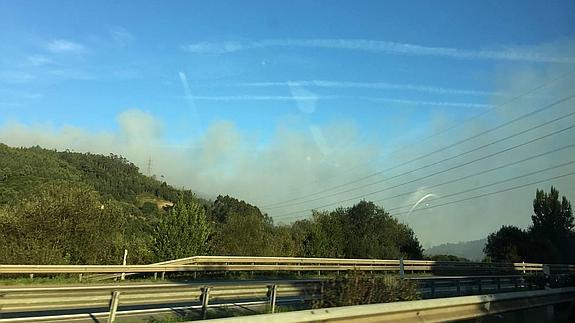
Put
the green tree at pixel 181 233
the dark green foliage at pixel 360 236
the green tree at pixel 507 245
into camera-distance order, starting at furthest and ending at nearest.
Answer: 1. the green tree at pixel 507 245
2. the dark green foliage at pixel 360 236
3. the green tree at pixel 181 233

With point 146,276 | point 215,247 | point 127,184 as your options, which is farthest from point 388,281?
point 127,184

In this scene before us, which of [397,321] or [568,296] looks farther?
[568,296]

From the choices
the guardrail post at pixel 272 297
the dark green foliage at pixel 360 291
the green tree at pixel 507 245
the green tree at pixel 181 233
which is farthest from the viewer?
the green tree at pixel 507 245

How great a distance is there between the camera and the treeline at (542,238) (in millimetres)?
66938

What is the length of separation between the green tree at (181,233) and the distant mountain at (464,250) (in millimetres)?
37973

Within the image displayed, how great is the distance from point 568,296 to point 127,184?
5254 inches

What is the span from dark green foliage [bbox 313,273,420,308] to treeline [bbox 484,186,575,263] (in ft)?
188

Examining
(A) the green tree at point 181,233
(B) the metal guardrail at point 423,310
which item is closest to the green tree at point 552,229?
(A) the green tree at point 181,233

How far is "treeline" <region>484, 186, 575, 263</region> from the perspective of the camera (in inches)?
2635

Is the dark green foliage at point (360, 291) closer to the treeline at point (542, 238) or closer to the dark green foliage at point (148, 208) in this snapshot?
the treeline at point (542, 238)

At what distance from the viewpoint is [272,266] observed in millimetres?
30438

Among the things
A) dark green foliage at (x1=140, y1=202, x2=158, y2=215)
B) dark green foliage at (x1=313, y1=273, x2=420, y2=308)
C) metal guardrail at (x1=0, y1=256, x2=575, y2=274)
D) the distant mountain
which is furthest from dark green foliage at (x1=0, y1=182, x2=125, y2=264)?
dark green foliage at (x1=140, y1=202, x2=158, y2=215)

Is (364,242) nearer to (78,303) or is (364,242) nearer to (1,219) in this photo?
(1,219)

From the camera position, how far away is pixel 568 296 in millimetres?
15445
